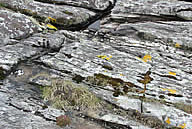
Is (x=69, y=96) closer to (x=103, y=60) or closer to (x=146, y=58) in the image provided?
(x=103, y=60)

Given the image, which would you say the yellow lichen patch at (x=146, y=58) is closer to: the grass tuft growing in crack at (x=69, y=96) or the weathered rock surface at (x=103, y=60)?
the weathered rock surface at (x=103, y=60)

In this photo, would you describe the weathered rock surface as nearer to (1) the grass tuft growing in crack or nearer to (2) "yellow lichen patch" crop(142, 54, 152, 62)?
(2) "yellow lichen patch" crop(142, 54, 152, 62)

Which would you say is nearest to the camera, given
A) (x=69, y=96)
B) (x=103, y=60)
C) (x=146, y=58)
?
(x=69, y=96)

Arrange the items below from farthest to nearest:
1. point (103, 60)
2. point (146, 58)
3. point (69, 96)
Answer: point (146, 58) → point (103, 60) → point (69, 96)

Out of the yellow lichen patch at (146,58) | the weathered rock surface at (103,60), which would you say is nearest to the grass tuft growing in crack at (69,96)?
the weathered rock surface at (103,60)

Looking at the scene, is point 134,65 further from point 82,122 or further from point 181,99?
point 82,122

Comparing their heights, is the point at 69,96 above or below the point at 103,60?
below

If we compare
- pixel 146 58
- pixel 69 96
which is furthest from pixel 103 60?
pixel 69 96
